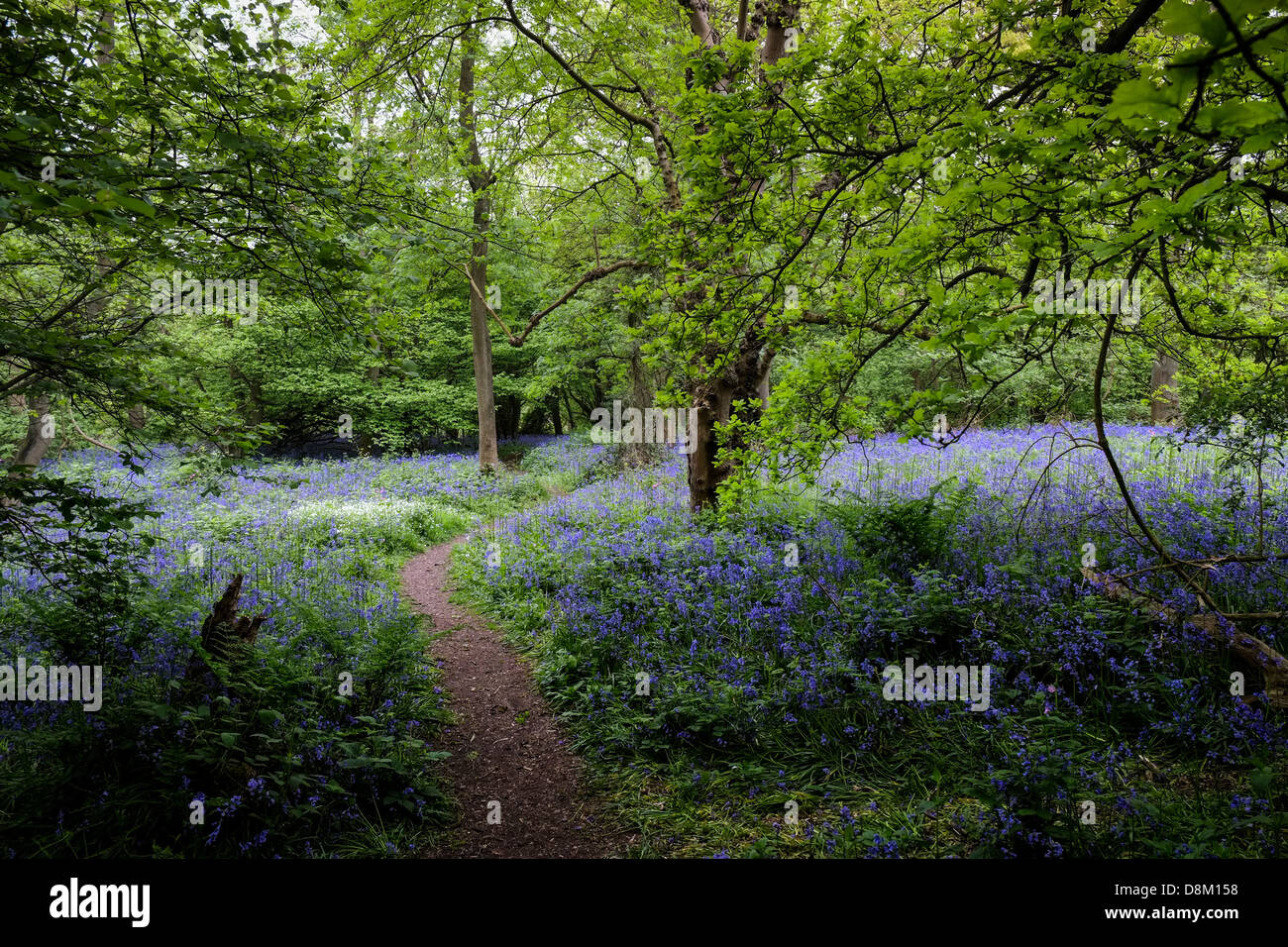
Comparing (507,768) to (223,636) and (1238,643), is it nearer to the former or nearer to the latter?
(223,636)

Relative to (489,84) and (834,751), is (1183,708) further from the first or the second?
(489,84)

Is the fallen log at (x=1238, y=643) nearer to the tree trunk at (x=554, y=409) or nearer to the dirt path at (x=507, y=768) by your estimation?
the dirt path at (x=507, y=768)

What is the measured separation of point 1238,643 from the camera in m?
4.27

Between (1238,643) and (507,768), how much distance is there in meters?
5.48

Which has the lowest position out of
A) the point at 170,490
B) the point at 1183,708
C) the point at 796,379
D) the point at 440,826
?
the point at 440,826

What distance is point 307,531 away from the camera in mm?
10523

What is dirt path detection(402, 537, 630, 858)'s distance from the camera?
405cm

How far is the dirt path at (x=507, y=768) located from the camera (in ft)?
13.3

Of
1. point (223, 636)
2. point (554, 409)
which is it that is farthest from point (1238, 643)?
point (554, 409)

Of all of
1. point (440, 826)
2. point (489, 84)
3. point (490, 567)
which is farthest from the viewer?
point (490, 567)

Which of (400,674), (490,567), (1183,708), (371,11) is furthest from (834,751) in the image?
(371,11)
